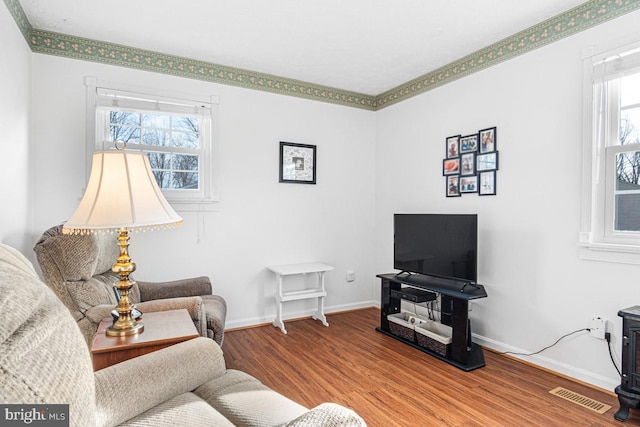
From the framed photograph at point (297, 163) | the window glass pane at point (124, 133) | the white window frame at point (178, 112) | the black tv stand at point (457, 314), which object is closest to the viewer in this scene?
the black tv stand at point (457, 314)

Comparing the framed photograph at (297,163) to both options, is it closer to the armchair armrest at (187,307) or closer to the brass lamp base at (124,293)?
the armchair armrest at (187,307)

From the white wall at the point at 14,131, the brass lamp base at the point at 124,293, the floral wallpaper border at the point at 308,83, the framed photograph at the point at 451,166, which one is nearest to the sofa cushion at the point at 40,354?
the brass lamp base at the point at 124,293

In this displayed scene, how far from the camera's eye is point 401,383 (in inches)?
99.7

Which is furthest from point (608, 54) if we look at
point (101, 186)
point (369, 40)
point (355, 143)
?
point (101, 186)

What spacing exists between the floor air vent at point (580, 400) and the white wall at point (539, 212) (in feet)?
0.72

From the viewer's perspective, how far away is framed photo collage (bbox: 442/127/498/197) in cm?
313

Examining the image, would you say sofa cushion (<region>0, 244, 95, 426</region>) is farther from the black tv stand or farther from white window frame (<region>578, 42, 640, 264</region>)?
white window frame (<region>578, 42, 640, 264</region>)

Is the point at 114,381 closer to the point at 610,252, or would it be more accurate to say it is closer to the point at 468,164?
the point at 610,252

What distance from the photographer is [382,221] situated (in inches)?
173

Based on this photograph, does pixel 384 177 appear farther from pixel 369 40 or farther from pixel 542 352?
pixel 542 352

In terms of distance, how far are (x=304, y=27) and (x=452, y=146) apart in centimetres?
173

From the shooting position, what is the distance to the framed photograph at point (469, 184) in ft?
10.7

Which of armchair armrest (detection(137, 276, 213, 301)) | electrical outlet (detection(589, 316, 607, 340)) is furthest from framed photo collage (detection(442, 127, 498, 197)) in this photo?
armchair armrest (detection(137, 276, 213, 301))

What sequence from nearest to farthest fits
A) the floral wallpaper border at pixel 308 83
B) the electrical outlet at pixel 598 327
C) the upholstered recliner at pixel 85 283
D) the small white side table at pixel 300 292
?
1. the upholstered recliner at pixel 85 283
2. the electrical outlet at pixel 598 327
3. the floral wallpaper border at pixel 308 83
4. the small white side table at pixel 300 292
